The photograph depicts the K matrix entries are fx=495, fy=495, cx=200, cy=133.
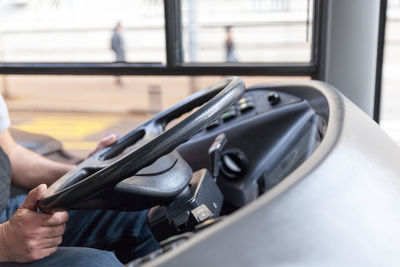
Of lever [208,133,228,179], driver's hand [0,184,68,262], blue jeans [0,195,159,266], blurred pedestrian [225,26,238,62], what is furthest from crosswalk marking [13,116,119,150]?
driver's hand [0,184,68,262]

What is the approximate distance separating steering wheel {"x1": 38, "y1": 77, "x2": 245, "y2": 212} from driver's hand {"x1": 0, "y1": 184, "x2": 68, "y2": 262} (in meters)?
0.03

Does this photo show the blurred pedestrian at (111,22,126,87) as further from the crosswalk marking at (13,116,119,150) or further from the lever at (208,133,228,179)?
the lever at (208,133,228,179)

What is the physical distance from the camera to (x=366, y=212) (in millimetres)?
572

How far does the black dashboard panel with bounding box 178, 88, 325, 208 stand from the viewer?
1077mm

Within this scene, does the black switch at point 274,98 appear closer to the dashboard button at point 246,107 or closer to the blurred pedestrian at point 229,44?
the dashboard button at point 246,107

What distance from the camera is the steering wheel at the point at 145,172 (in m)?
0.72

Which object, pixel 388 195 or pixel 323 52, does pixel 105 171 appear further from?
pixel 323 52

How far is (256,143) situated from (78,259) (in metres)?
0.51

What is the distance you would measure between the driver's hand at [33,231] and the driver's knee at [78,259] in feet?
0.04

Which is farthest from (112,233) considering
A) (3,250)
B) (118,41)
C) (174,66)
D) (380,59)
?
(118,41)

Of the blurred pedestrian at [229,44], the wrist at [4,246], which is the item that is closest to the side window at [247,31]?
the blurred pedestrian at [229,44]

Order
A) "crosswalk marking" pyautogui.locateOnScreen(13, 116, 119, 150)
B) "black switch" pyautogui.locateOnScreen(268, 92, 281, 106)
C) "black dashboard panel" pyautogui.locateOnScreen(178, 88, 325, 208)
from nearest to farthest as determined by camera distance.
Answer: "black dashboard panel" pyautogui.locateOnScreen(178, 88, 325, 208)
"black switch" pyautogui.locateOnScreen(268, 92, 281, 106)
"crosswalk marking" pyautogui.locateOnScreen(13, 116, 119, 150)

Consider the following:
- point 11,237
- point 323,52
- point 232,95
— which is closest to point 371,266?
point 232,95

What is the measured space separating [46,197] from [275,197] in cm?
45
